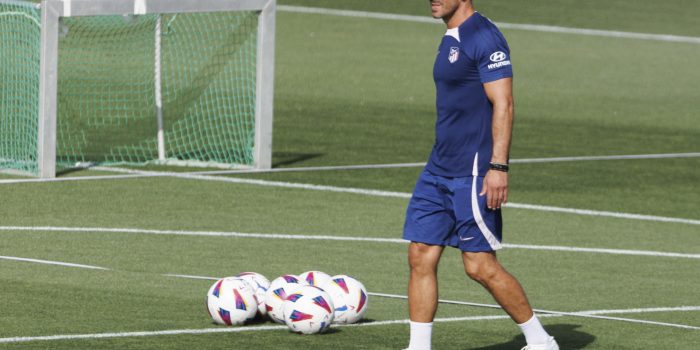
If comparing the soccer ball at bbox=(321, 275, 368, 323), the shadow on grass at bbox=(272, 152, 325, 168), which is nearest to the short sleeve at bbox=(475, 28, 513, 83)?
the soccer ball at bbox=(321, 275, 368, 323)

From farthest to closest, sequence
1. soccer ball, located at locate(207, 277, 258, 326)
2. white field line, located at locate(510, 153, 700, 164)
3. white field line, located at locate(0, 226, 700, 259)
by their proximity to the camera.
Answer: white field line, located at locate(510, 153, 700, 164) → white field line, located at locate(0, 226, 700, 259) → soccer ball, located at locate(207, 277, 258, 326)

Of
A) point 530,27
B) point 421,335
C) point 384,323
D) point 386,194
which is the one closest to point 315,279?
point 384,323

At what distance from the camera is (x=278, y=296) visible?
32.3ft

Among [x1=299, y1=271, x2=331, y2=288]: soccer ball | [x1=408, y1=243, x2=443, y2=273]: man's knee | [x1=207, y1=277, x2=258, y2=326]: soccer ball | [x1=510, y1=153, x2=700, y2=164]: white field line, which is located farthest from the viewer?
[x1=510, y1=153, x2=700, y2=164]: white field line

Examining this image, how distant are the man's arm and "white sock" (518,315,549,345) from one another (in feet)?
2.37

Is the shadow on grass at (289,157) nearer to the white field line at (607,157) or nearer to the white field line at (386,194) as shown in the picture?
the white field line at (386,194)

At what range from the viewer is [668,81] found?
104 feet

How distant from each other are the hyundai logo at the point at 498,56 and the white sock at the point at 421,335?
1459 millimetres

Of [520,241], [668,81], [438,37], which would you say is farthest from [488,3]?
[520,241]

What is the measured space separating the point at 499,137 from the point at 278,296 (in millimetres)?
1944

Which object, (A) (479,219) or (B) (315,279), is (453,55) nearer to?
(A) (479,219)

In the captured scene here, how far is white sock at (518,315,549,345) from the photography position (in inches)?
351

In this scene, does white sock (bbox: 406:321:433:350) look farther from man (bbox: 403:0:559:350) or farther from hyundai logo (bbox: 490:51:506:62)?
hyundai logo (bbox: 490:51:506:62)

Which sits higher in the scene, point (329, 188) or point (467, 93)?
point (467, 93)
